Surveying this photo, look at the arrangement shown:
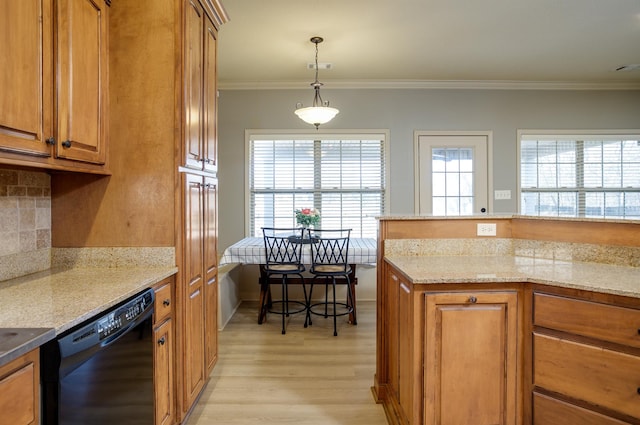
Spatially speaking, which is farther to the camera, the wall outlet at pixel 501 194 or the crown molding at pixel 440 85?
the wall outlet at pixel 501 194

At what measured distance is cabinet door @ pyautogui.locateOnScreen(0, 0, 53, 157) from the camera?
4.09ft

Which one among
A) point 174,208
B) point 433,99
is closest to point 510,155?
point 433,99

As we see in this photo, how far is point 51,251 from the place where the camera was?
1931 mm

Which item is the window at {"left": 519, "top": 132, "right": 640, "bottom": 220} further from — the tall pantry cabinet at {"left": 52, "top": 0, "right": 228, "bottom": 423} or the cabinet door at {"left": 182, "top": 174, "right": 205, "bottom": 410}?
the tall pantry cabinet at {"left": 52, "top": 0, "right": 228, "bottom": 423}

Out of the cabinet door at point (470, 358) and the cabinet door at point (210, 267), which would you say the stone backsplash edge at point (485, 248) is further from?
the cabinet door at point (210, 267)

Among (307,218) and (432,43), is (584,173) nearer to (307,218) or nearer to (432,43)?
(432,43)

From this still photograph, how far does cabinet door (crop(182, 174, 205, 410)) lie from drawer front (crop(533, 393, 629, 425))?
1.76 metres

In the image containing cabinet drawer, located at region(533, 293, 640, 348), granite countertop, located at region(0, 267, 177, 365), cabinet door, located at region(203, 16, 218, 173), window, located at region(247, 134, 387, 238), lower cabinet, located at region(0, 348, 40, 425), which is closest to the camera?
lower cabinet, located at region(0, 348, 40, 425)

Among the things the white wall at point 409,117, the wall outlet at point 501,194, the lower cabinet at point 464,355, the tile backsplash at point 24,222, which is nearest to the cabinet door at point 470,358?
the lower cabinet at point 464,355

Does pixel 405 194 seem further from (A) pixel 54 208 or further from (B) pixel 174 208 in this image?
Answer: (A) pixel 54 208

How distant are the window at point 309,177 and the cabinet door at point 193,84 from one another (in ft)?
8.06

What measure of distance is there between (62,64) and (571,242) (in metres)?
2.72

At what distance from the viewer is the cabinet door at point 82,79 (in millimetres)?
1523

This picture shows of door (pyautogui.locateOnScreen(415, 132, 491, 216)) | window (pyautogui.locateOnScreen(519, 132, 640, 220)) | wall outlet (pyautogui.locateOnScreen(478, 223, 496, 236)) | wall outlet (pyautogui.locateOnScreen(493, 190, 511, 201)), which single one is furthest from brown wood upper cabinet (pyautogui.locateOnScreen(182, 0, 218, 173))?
window (pyautogui.locateOnScreen(519, 132, 640, 220))
